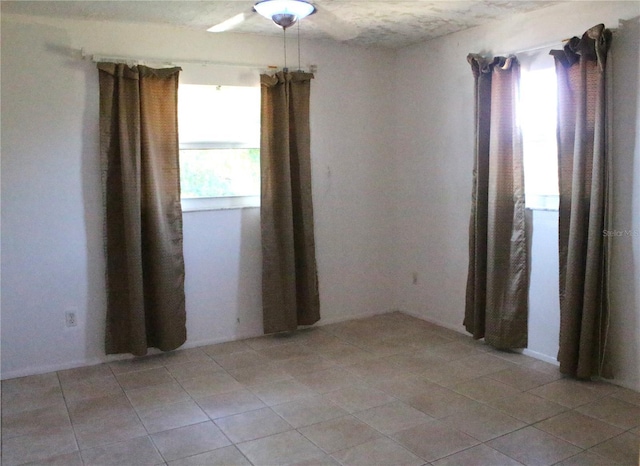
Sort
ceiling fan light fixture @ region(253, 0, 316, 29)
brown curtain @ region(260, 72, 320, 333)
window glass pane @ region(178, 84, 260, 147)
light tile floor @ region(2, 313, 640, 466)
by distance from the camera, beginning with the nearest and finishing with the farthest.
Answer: light tile floor @ region(2, 313, 640, 466) < ceiling fan light fixture @ region(253, 0, 316, 29) < window glass pane @ region(178, 84, 260, 147) < brown curtain @ region(260, 72, 320, 333)

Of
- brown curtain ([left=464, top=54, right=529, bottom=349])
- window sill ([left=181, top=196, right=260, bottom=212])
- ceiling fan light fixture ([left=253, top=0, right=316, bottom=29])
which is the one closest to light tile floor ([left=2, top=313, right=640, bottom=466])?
brown curtain ([left=464, top=54, right=529, bottom=349])

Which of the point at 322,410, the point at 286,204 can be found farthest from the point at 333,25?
the point at 322,410

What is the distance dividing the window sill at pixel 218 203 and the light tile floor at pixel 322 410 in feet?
3.38

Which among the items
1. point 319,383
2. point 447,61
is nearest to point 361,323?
point 319,383

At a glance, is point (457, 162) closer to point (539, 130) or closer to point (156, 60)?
point (539, 130)

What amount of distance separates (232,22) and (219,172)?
3.48 feet

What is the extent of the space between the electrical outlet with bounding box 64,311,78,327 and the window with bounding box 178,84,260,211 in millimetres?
1029

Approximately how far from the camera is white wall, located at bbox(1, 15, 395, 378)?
3461mm

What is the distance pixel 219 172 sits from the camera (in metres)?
4.14

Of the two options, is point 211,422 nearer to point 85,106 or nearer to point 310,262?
point 310,262

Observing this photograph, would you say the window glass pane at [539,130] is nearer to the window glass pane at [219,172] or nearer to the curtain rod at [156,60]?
the curtain rod at [156,60]

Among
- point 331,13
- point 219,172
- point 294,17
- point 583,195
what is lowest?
point 583,195

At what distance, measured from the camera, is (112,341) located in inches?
147

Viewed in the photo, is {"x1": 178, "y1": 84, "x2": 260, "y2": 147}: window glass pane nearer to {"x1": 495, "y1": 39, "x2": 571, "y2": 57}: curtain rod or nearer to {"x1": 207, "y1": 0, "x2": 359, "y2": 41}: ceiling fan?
{"x1": 207, "y1": 0, "x2": 359, "y2": 41}: ceiling fan
